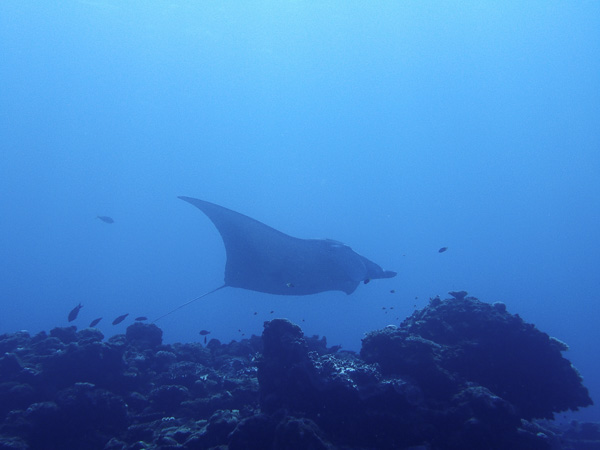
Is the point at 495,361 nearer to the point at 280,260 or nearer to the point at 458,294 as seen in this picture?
the point at 458,294

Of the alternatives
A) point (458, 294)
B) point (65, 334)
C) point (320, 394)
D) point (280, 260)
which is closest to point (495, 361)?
point (458, 294)

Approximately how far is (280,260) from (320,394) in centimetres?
525

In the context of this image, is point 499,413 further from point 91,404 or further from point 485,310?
point 91,404

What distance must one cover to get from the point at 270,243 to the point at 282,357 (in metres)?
4.50

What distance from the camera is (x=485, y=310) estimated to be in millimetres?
8352

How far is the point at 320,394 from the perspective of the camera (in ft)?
20.9

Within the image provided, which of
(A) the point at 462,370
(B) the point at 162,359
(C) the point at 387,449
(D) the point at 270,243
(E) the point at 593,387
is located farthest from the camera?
(E) the point at 593,387

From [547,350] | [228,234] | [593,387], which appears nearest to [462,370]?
[547,350]

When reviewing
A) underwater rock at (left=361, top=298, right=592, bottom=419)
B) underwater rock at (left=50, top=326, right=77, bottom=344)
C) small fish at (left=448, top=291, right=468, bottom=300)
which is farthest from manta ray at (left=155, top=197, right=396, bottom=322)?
underwater rock at (left=50, top=326, right=77, bottom=344)

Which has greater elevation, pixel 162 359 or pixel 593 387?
pixel 593 387

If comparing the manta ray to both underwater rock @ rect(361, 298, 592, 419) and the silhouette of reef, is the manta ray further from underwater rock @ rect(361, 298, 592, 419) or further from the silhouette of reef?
underwater rock @ rect(361, 298, 592, 419)

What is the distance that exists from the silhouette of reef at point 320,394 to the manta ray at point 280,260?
7.99 ft

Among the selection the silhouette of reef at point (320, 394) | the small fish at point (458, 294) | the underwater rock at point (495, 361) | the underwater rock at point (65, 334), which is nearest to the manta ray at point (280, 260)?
the small fish at point (458, 294)

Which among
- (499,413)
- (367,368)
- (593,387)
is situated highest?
(593,387)
